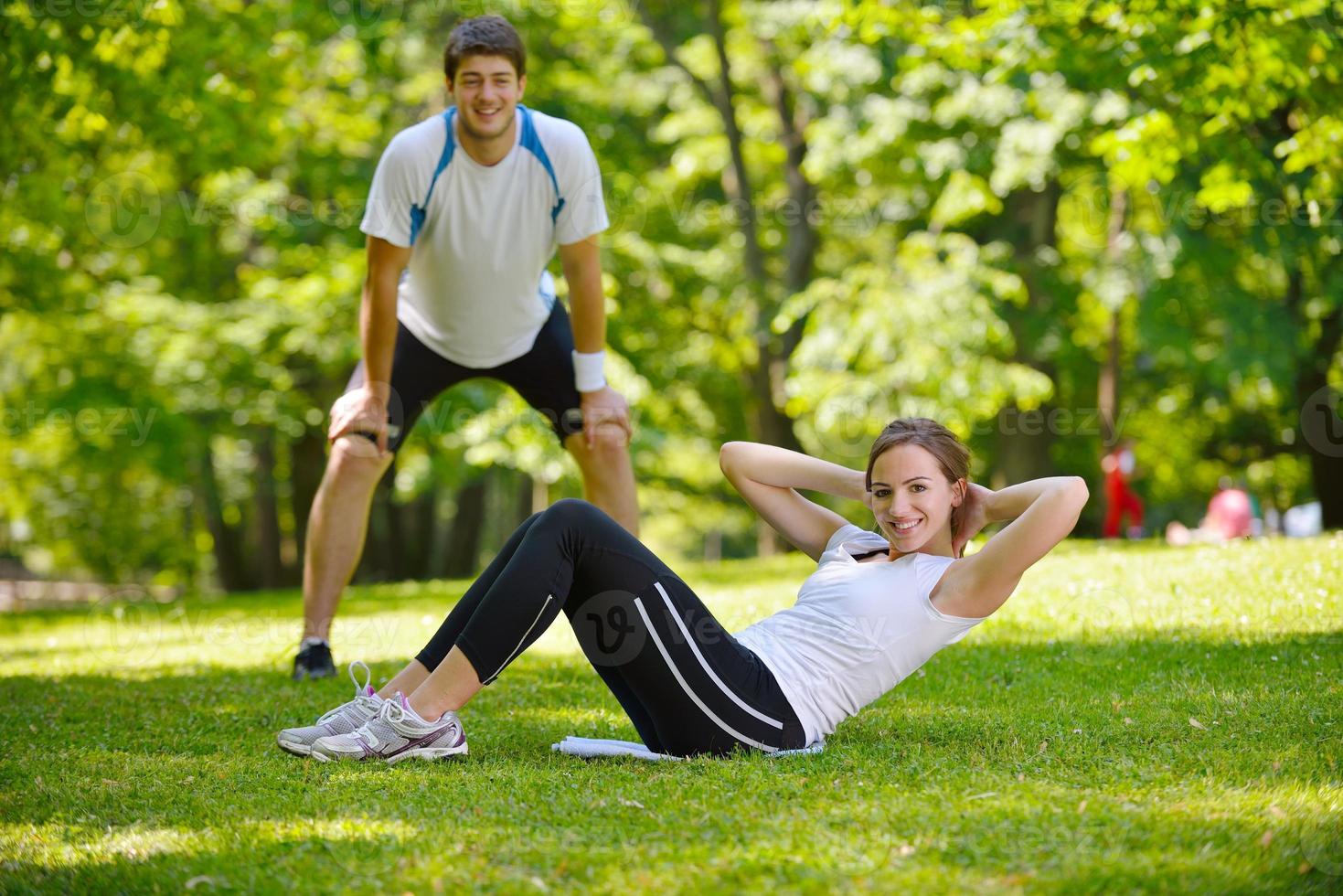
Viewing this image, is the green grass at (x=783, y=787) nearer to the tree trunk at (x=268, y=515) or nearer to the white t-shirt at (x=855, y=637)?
the white t-shirt at (x=855, y=637)

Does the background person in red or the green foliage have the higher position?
the green foliage

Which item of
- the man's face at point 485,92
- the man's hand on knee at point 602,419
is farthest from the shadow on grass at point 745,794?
the man's face at point 485,92

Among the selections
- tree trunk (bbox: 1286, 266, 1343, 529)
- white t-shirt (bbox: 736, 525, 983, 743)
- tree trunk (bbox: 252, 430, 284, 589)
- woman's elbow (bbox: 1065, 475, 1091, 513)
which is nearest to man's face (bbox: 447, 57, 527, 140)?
white t-shirt (bbox: 736, 525, 983, 743)

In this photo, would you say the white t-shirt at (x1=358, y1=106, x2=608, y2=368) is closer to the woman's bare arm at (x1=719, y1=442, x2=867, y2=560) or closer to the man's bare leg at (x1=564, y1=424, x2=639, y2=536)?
the man's bare leg at (x1=564, y1=424, x2=639, y2=536)

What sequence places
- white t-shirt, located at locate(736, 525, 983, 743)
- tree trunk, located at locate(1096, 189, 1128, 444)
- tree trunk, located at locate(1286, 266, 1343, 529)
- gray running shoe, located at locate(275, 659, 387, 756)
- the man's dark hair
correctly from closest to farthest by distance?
white t-shirt, located at locate(736, 525, 983, 743)
gray running shoe, located at locate(275, 659, 387, 756)
the man's dark hair
tree trunk, located at locate(1096, 189, 1128, 444)
tree trunk, located at locate(1286, 266, 1343, 529)

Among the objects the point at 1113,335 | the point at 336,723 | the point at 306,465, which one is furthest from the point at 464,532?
the point at 336,723

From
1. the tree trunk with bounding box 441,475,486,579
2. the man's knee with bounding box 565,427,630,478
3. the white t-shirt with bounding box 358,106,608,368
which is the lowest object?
the tree trunk with bounding box 441,475,486,579

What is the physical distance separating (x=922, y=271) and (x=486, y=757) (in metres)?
11.3

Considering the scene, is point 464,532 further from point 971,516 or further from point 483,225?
point 971,516

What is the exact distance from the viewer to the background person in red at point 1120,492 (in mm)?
17173

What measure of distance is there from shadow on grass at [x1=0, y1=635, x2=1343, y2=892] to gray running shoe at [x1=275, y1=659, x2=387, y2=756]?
0.10 metres

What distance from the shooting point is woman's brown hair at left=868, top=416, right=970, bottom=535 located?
384cm

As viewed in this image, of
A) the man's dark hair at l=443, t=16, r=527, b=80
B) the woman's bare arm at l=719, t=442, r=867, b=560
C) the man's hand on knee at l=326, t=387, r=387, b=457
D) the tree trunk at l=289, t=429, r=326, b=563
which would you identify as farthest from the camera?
the tree trunk at l=289, t=429, r=326, b=563

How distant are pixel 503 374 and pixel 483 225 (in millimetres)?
710
